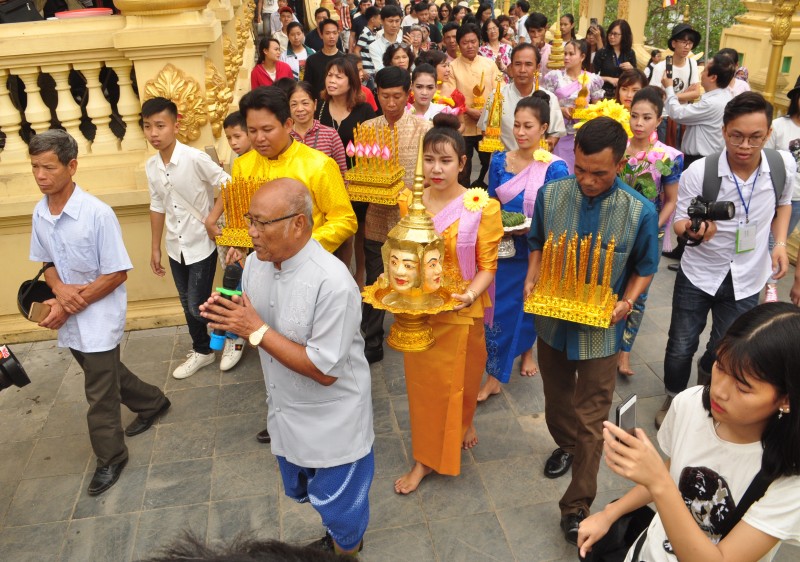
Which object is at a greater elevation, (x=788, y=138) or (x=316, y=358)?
(x=788, y=138)

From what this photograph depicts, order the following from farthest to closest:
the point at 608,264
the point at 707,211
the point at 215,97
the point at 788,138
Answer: the point at 215,97, the point at 788,138, the point at 707,211, the point at 608,264

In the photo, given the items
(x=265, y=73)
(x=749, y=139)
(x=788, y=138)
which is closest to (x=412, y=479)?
(x=749, y=139)

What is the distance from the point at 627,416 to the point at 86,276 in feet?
9.85

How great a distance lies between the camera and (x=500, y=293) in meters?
4.39

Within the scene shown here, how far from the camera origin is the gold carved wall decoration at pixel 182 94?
5027 mm

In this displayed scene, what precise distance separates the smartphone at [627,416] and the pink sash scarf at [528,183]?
2463 millimetres

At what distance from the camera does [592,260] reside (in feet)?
10.4

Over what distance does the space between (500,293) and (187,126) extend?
2.77 metres

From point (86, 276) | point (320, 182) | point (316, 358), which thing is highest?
point (320, 182)

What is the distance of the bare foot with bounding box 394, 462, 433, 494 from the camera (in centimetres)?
370

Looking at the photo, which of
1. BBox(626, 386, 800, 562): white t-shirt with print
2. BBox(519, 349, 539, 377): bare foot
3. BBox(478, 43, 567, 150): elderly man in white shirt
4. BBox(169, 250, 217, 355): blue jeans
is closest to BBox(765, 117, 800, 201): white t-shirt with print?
BBox(478, 43, 567, 150): elderly man in white shirt

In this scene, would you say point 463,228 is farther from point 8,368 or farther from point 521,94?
point 521,94

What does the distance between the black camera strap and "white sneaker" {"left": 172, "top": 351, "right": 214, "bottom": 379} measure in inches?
144

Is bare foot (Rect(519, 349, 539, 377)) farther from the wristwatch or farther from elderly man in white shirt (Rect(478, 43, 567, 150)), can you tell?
the wristwatch
